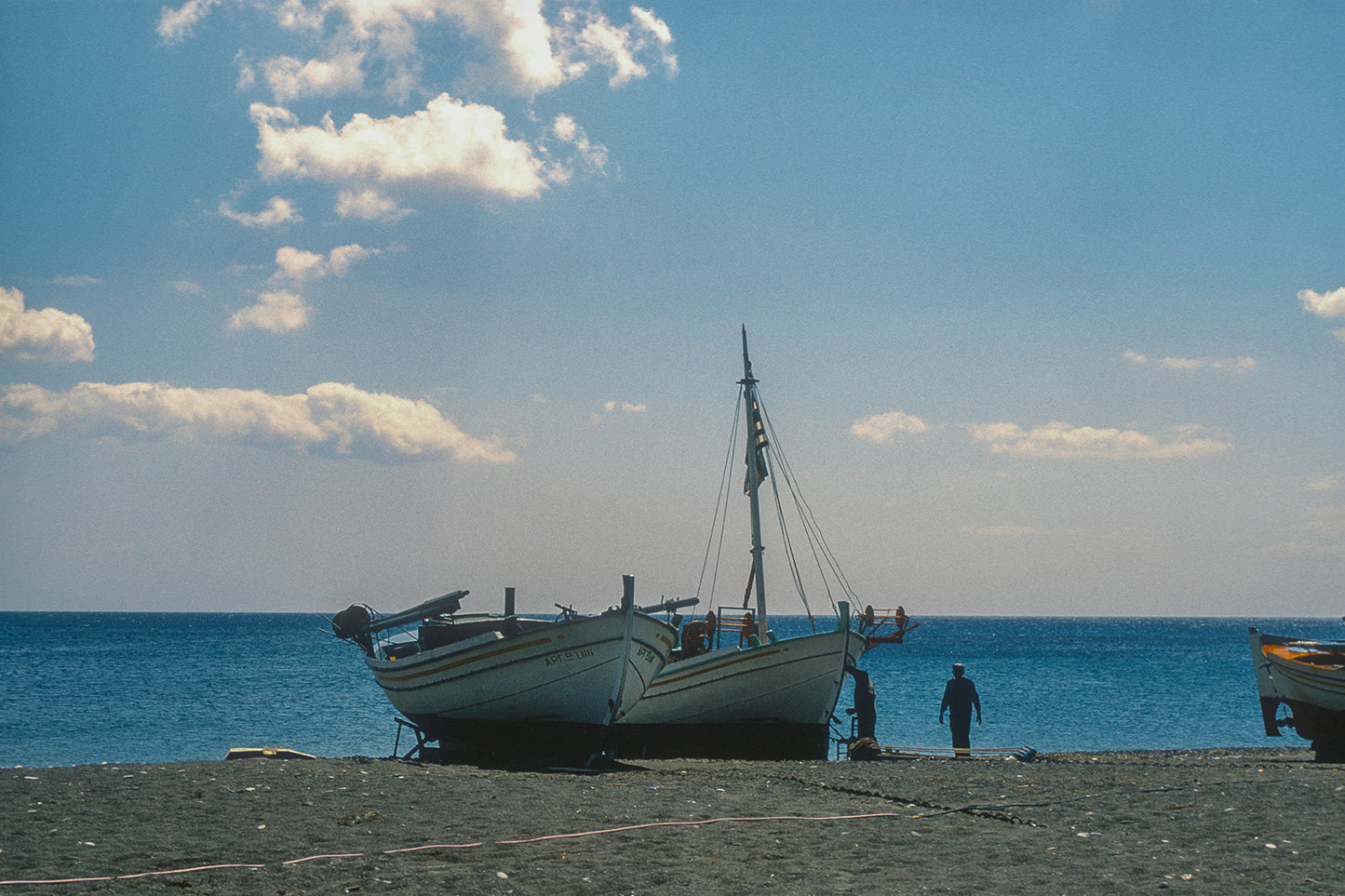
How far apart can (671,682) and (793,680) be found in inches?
98.8

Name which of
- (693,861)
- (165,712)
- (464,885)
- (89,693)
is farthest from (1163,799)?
(89,693)

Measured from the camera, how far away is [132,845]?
360 inches

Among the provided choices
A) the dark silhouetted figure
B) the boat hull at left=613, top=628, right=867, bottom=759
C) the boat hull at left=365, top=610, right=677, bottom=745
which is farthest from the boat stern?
the boat hull at left=365, top=610, right=677, bottom=745

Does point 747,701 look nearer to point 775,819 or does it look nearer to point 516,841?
point 775,819

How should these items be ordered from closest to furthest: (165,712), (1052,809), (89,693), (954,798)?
(1052,809)
(954,798)
(165,712)
(89,693)

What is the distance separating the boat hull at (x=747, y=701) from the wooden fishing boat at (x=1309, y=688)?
8.57m

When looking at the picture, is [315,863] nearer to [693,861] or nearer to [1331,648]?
[693,861]

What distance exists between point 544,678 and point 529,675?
0.25 m

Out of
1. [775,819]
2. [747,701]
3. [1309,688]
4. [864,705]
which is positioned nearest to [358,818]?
[775,819]

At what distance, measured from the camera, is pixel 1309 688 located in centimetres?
2122

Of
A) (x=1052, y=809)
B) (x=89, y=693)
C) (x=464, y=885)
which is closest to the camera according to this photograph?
(x=464, y=885)

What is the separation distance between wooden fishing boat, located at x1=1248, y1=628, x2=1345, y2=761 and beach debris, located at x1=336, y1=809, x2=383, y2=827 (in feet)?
59.4

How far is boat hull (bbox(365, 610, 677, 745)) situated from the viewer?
18.2 metres

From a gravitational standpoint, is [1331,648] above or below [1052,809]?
above
